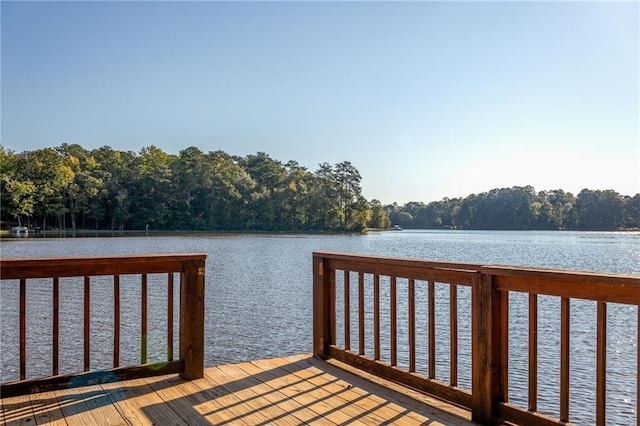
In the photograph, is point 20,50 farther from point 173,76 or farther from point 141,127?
point 141,127

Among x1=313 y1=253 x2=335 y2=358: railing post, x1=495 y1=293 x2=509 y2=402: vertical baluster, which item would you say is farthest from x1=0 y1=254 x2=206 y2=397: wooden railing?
x1=495 y1=293 x2=509 y2=402: vertical baluster

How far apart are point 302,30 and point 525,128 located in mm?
16376

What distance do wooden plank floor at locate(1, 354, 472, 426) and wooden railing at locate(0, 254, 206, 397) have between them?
0.25 ft

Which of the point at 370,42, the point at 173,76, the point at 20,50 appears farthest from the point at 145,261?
Result: the point at 173,76

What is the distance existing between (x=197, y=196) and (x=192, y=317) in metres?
55.0

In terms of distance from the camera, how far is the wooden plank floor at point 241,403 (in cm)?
246

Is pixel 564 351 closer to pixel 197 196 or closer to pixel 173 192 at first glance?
pixel 173 192

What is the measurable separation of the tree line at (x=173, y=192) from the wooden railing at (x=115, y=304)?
4844 centimetres

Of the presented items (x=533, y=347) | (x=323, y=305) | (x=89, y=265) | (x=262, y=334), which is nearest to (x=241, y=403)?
(x=323, y=305)

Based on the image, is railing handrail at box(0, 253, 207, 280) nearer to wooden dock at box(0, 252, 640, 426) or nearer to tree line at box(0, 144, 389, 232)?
wooden dock at box(0, 252, 640, 426)

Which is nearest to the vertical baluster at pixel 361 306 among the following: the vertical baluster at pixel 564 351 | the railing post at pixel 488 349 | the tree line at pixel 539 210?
the railing post at pixel 488 349

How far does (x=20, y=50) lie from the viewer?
16.7 m

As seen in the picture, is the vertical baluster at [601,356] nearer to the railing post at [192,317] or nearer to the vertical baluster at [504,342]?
the vertical baluster at [504,342]

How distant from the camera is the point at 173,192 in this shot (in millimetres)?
54656
